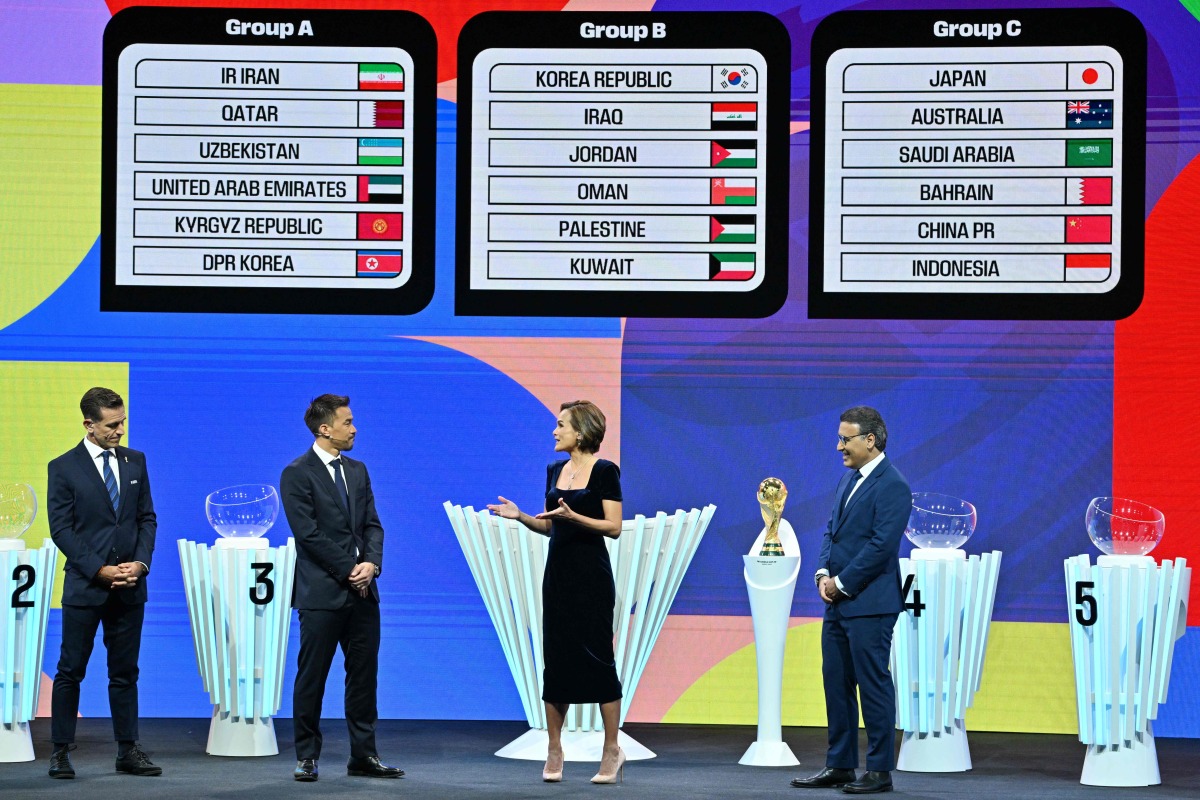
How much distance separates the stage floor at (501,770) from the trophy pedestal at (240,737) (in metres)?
0.07

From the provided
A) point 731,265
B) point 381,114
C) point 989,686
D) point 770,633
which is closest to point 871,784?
point 770,633

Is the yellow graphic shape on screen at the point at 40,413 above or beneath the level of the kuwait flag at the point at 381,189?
beneath

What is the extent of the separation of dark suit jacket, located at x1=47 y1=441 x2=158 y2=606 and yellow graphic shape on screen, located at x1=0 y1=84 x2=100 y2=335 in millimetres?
1621

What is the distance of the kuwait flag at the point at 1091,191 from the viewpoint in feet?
21.0

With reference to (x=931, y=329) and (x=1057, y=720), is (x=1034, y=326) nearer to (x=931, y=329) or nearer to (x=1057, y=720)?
(x=931, y=329)

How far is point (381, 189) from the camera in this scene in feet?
21.5

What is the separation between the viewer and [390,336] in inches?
259

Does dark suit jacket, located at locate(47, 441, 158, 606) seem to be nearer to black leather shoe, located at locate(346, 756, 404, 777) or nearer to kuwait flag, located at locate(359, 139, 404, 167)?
black leather shoe, located at locate(346, 756, 404, 777)

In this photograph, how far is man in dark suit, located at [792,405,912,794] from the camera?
5.06 m

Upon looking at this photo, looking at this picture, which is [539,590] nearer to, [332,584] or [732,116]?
[332,584]

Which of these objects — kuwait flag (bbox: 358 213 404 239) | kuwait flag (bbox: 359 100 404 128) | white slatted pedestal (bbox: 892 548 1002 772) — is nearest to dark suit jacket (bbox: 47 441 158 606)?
kuwait flag (bbox: 358 213 404 239)

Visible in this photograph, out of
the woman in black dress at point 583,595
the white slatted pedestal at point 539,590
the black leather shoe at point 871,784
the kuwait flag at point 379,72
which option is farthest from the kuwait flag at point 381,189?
the black leather shoe at point 871,784

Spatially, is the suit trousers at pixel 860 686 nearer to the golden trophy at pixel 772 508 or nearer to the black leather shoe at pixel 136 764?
the golden trophy at pixel 772 508

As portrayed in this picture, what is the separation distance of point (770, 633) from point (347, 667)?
5.26ft
